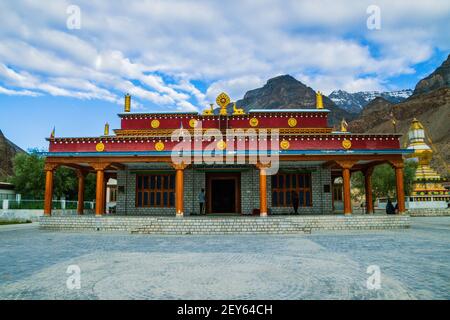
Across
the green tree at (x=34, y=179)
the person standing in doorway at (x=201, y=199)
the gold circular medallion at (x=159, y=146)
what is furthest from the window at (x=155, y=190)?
the green tree at (x=34, y=179)

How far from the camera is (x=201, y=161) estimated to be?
1639 cm

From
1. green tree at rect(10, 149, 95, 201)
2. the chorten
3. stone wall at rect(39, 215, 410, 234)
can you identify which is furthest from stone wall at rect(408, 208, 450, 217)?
green tree at rect(10, 149, 95, 201)

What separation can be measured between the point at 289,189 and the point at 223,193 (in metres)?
3.99

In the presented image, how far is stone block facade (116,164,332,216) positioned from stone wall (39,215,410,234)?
420cm

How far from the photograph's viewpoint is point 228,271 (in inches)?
247

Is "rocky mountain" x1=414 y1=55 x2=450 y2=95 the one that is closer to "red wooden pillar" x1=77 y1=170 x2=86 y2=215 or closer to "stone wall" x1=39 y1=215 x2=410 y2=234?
"stone wall" x1=39 y1=215 x2=410 y2=234

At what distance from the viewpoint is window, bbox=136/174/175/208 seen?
19.7m

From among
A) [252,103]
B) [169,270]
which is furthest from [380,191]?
[252,103]

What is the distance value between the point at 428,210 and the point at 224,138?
19866 millimetres

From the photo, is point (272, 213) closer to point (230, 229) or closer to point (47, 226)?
point (230, 229)

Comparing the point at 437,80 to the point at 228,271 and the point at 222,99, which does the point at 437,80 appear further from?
the point at 228,271

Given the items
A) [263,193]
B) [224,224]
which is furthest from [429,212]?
[224,224]

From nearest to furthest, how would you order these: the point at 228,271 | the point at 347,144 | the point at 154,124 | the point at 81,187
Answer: the point at 228,271
the point at 347,144
the point at 81,187
the point at 154,124

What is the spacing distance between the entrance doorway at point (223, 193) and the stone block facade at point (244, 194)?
34 centimetres
